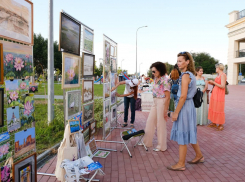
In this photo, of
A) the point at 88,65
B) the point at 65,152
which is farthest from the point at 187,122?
the point at 88,65

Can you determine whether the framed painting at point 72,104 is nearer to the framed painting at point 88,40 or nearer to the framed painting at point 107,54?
the framed painting at point 88,40

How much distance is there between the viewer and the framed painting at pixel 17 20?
2146 millimetres

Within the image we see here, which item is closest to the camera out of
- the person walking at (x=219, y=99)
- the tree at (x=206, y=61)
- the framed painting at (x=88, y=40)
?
the framed painting at (x=88, y=40)

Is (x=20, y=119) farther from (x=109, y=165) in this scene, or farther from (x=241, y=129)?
(x=241, y=129)

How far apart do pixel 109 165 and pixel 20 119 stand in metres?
2.03

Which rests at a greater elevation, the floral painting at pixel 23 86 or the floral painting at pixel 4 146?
the floral painting at pixel 23 86

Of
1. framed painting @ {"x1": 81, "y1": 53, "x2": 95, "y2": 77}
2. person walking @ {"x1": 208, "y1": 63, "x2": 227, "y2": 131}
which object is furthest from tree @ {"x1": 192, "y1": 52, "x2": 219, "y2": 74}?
framed painting @ {"x1": 81, "y1": 53, "x2": 95, "y2": 77}

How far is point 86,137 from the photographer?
14.1 ft

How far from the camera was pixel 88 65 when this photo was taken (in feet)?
14.6

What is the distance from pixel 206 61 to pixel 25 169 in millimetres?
77590

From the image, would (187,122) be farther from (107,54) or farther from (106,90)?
(107,54)

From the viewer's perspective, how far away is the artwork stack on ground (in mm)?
2205

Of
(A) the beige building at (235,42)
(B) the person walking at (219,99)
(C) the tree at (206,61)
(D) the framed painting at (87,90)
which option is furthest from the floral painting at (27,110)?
(C) the tree at (206,61)

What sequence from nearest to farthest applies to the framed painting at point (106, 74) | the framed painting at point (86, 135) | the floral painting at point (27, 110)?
the floral painting at point (27, 110) < the framed painting at point (86, 135) < the framed painting at point (106, 74)
